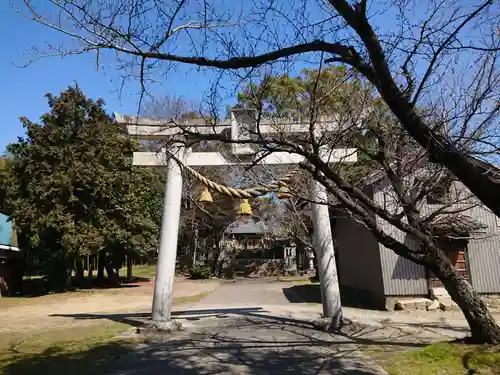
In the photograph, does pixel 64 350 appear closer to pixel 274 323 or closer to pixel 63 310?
pixel 274 323

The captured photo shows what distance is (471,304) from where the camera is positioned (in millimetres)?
6031

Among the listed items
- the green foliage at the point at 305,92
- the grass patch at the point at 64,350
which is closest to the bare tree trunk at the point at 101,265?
A: the grass patch at the point at 64,350

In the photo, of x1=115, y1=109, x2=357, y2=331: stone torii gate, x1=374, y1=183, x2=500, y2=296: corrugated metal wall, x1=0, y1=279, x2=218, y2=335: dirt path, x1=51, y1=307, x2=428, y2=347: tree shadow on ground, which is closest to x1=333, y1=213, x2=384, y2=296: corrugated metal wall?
x1=374, y1=183, x2=500, y2=296: corrugated metal wall

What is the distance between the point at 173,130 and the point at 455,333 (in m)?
8.14

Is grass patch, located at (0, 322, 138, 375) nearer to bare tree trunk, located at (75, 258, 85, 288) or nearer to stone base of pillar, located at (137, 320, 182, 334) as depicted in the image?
stone base of pillar, located at (137, 320, 182, 334)

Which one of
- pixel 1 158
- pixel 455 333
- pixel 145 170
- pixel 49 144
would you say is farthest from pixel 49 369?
pixel 1 158

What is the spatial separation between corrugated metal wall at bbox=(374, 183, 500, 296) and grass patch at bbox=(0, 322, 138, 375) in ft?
28.4

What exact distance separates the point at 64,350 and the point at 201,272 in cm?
2618

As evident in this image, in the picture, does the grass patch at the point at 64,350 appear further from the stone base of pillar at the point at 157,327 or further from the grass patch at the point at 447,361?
the grass patch at the point at 447,361

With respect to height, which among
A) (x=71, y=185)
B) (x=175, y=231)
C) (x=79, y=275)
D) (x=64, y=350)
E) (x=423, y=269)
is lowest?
(x=64, y=350)

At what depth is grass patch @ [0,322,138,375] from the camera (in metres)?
6.56

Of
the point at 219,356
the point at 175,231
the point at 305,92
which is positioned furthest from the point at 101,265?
the point at 305,92

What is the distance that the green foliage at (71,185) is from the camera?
22219mm

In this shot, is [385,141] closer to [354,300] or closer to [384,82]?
[384,82]
